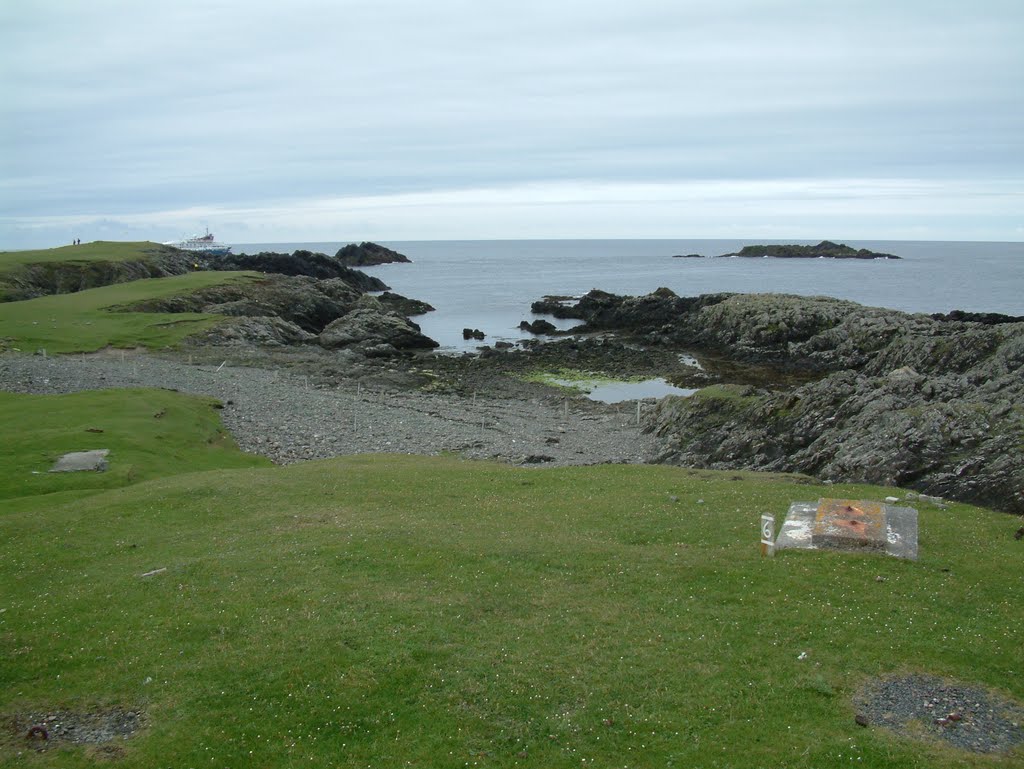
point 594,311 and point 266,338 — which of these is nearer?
point 266,338

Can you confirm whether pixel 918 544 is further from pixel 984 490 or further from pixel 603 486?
pixel 603 486

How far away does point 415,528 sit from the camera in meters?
23.9

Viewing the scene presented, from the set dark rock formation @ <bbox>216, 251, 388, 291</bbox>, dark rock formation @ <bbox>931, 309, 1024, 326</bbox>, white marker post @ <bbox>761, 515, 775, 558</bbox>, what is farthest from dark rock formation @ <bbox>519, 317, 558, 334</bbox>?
white marker post @ <bbox>761, 515, 775, 558</bbox>

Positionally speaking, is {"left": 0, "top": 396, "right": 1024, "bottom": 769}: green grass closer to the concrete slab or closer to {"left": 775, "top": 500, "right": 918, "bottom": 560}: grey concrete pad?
{"left": 775, "top": 500, "right": 918, "bottom": 560}: grey concrete pad

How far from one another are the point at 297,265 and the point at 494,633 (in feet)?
508

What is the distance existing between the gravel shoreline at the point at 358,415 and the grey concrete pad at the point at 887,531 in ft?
69.0

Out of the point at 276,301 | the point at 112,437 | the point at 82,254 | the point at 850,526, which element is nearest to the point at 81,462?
the point at 112,437

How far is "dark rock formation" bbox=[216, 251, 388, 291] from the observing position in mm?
160675

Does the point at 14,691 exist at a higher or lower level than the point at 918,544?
lower

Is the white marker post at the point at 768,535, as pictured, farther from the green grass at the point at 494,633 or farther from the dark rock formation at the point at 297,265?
the dark rock formation at the point at 297,265

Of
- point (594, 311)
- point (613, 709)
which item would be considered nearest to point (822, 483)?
point (613, 709)

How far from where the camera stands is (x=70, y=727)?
1421 centimetres

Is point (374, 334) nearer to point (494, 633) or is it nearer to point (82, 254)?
point (82, 254)

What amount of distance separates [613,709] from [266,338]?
263 feet
